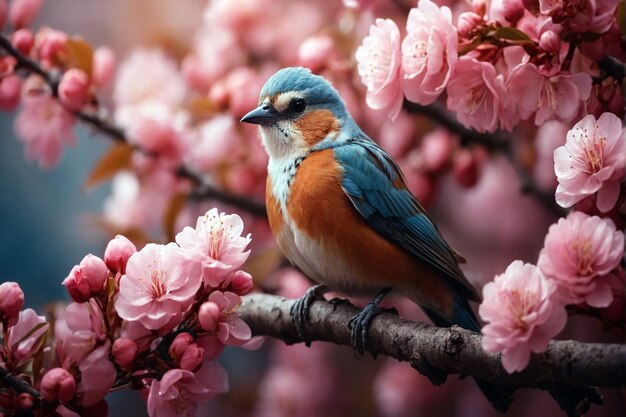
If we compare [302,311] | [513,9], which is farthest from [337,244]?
[513,9]

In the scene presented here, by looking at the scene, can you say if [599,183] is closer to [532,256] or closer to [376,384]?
[532,256]

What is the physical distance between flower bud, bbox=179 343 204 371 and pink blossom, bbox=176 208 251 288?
89mm

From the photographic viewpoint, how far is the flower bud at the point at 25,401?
3.01ft

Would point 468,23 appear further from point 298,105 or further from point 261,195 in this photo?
point 261,195

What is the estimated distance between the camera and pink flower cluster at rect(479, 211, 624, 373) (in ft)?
2.69

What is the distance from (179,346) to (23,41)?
2.45 feet

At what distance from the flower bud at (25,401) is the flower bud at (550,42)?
81 centimetres

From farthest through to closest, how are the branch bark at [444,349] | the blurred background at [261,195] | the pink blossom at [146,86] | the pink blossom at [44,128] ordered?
the pink blossom at [146,86] → the blurred background at [261,195] → the pink blossom at [44,128] → the branch bark at [444,349]

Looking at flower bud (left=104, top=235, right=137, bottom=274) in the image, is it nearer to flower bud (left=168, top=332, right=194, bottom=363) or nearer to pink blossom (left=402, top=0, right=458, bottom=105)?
flower bud (left=168, top=332, right=194, bottom=363)

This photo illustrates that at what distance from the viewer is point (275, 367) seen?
2.03 m

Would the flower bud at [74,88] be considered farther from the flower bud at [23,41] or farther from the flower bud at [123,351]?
the flower bud at [123,351]

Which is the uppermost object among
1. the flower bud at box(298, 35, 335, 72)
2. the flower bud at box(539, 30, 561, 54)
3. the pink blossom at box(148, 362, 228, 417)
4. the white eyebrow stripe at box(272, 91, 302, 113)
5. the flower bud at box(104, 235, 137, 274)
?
the flower bud at box(539, 30, 561, 54)

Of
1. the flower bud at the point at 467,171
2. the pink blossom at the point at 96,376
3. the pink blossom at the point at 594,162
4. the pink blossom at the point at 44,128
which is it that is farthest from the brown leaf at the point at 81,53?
the pink blossom at the point at 594,162

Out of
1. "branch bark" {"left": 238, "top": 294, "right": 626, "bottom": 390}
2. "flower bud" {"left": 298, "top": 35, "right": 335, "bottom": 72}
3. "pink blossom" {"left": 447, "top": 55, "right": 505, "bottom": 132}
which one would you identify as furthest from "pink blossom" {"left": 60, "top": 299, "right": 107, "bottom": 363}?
"flower bud" {"left": 298, "top": 35, "right": 335, "bottom": 72}
